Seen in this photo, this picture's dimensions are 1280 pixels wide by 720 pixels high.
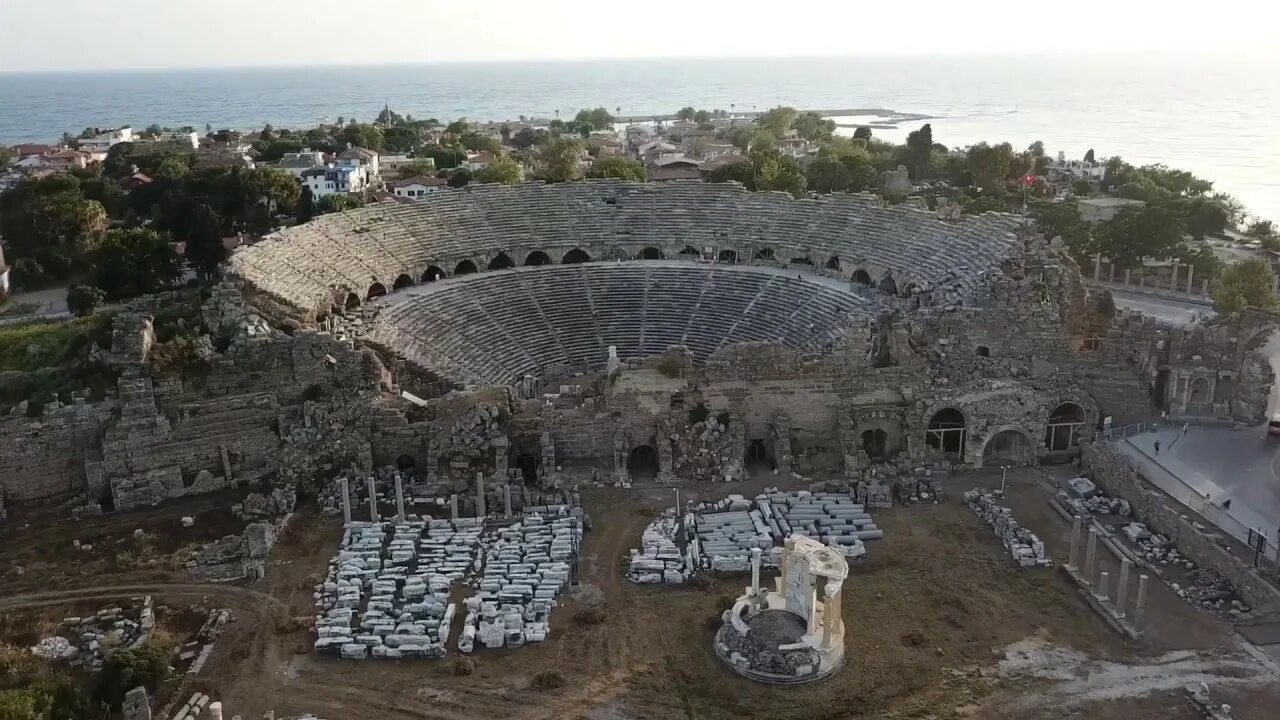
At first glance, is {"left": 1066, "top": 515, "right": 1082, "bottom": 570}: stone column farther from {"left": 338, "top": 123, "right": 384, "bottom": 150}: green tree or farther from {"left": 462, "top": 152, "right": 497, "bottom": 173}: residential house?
{"left": 338, "top": 123, "right": 384, "bottom": 150}: green tree

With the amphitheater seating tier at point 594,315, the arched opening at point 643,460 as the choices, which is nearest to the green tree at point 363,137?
the amphitheater seating tier at point 594,315

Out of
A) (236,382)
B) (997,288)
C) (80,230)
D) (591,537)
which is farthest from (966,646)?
(80,230)

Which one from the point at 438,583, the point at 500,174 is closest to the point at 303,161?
the point at 500,174

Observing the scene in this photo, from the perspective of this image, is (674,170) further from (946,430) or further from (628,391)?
(946,430)

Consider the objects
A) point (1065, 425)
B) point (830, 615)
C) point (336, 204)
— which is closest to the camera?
point (830, 615)

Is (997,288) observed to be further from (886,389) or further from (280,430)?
(280,430)

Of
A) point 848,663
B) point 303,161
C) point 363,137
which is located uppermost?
point 363,137

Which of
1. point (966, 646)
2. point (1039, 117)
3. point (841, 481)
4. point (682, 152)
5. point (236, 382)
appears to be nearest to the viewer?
point (966, 646)
